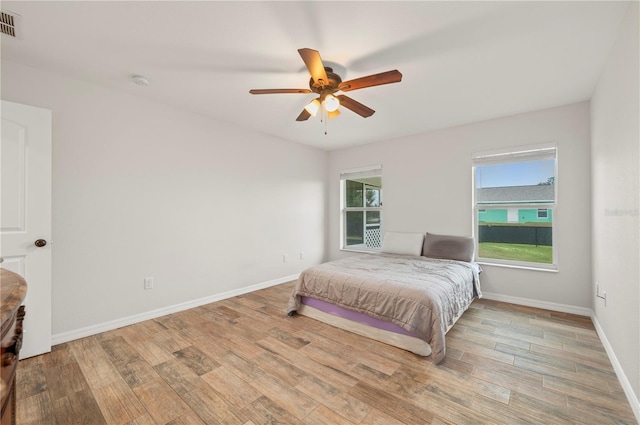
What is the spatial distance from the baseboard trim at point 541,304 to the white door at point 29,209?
15.7ft

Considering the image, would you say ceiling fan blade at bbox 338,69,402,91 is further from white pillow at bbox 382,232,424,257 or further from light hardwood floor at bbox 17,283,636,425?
white pillow at bbox 382,232,424,257

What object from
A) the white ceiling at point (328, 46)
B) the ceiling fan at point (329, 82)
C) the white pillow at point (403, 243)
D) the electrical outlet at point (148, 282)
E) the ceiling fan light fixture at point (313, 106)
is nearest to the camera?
the white ceiling at point (328, 46)

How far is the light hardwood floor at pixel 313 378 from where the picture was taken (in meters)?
1.58

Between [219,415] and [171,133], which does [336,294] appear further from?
[171,133]

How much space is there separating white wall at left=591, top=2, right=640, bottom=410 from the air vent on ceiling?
154 inches

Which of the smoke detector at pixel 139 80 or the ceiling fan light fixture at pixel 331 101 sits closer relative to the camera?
the ceiling fan light fixture at pixel 331 101

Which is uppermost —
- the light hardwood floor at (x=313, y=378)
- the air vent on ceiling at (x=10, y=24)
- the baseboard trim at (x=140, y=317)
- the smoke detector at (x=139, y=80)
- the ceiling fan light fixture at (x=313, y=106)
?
the air vent on ceiling at (x=10, y=24)

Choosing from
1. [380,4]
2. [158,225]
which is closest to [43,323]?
[158,225]

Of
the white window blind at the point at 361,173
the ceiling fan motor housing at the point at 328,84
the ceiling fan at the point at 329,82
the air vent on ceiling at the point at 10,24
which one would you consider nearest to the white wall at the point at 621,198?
the ceiling fan at the point at 329,82

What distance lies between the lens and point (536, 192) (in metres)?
3.40

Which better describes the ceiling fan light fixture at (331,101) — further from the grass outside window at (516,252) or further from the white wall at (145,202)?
the grass outside window at (516,252)

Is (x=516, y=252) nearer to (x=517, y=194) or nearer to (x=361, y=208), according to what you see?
(x=517, y=194)

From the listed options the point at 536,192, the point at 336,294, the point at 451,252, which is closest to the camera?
the point at 336,294

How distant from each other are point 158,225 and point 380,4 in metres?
3.01
